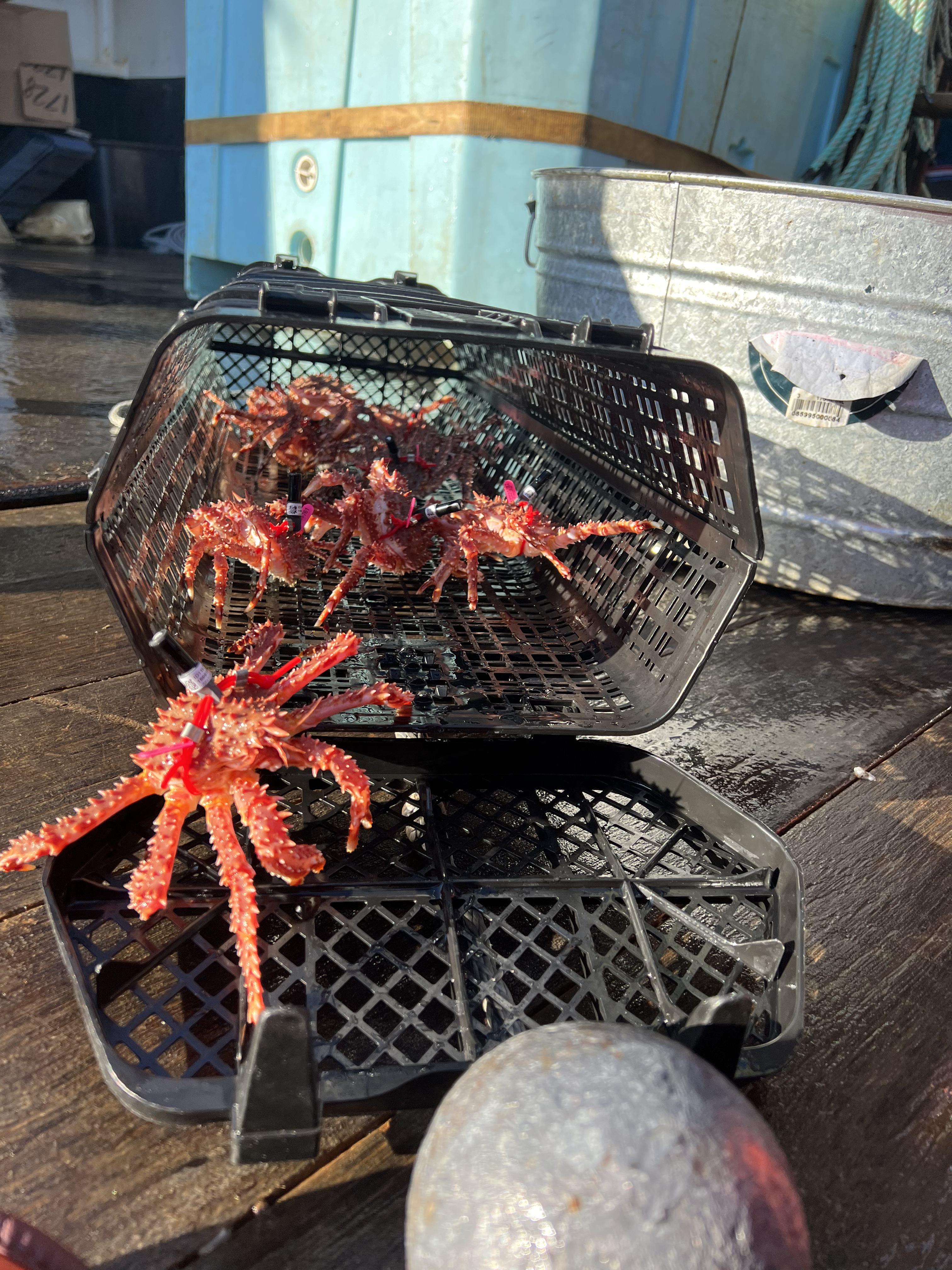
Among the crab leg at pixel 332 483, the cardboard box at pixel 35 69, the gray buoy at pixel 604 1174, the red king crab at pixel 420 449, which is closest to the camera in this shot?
the gray buoy at pixel 604 1174

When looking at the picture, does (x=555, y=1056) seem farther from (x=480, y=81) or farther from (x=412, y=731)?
(x=480, y=81)

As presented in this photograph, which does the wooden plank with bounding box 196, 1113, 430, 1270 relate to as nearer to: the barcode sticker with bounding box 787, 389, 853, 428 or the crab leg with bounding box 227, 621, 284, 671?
the crab leg with bounding box 227, 621, 284, 671

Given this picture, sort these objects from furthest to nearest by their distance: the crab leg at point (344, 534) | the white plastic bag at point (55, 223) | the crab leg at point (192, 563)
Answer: the white plastic bag at point (55, 223) → the crab leg at point (344, 534) → the crab leg at point (192, 563)

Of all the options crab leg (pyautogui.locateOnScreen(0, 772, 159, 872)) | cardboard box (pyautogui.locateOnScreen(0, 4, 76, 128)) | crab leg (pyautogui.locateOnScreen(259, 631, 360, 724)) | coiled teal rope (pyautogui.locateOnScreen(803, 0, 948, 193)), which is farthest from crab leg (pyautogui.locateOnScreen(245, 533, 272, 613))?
cardboard box (pyautogui.locateOnScreen(0, 4, 76, 128))

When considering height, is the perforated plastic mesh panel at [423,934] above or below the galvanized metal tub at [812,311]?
below

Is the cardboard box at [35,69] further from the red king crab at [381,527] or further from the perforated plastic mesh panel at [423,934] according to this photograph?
the perforated plastic mesh panel at [423,934]

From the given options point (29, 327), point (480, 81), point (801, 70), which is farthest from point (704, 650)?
point (29, 327)

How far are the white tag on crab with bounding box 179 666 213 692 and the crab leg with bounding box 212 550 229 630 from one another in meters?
0.66

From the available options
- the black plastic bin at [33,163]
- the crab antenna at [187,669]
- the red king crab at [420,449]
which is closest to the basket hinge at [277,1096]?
the crab antenna at [187,669]

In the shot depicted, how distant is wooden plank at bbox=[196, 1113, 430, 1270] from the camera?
931 millimetres

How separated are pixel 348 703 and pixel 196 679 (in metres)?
0.24

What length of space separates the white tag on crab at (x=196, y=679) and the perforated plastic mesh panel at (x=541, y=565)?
0.12 meters

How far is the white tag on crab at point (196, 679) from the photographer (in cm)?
127

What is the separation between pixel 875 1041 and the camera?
126 centimetres
